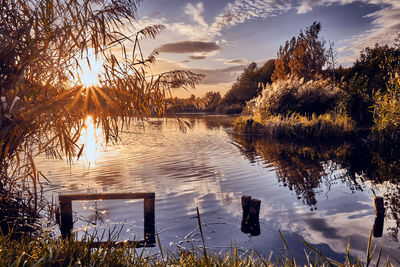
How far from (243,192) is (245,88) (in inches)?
2063

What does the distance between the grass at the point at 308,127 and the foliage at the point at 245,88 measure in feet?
117

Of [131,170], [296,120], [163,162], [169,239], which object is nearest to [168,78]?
[169,239]

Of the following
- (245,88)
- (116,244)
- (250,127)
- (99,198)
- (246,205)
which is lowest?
(246,205)

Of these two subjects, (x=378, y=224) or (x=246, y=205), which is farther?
(x=246, y=205)

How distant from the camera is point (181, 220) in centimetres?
591

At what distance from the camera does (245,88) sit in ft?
192

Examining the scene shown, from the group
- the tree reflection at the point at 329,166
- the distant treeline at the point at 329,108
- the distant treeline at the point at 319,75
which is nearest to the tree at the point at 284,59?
the distant treeline at the point at 319,75

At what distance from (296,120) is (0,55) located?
57.1 feet

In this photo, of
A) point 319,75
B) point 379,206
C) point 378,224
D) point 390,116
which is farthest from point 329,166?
point 319,75

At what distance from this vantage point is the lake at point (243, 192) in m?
5.18

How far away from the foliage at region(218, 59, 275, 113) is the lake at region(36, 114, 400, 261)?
43.4 meters

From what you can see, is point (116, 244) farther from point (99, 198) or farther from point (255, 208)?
point (255, 208)

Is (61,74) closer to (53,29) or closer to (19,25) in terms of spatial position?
(53,29)

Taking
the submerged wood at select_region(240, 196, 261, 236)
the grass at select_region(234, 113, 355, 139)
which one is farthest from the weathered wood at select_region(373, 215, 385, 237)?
the grass at select_region(234, 113, 355, 139)
